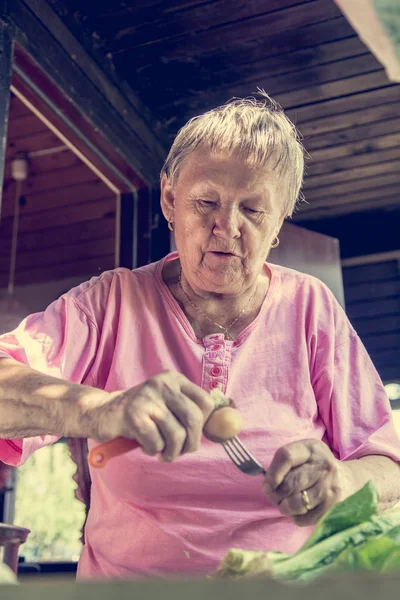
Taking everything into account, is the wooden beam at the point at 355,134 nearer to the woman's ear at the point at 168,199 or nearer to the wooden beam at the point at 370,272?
the wooden beam at the point at 370,272

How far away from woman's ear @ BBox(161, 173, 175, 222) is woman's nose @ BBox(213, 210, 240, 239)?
194 millimetres

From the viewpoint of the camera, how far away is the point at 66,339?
4.91ft

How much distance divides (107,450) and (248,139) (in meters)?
0.87

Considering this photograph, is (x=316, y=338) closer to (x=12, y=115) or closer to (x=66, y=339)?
(x=66, y=339)

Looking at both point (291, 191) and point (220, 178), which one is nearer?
point (220, 178)

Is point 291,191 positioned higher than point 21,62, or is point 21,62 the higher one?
point 21,62

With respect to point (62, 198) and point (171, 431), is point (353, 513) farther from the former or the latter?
point (62, 198)

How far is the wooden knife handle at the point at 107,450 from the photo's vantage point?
0.98 meters

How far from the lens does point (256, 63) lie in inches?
128

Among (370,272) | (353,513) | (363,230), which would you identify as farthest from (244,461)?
(370,272)

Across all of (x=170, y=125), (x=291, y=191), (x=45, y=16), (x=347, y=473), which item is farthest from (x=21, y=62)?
(x=347, y=473)

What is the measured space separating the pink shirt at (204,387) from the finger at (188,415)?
0.36m

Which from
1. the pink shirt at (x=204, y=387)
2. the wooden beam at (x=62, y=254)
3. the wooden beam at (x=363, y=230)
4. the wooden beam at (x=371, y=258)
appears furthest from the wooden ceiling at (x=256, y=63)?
the pink shirt at (x=204, y=387)

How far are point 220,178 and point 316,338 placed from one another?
1.35 ft
